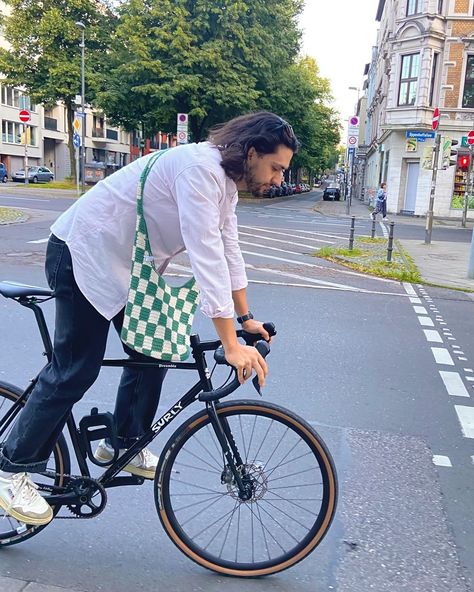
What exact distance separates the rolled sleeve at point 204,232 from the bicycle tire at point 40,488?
1007mm

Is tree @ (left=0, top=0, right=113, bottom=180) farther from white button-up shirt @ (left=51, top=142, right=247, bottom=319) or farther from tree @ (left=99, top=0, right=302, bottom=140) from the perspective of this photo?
white button-up shirt @ (left=51, top=142, right=247, bottom=319)

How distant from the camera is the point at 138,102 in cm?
3316

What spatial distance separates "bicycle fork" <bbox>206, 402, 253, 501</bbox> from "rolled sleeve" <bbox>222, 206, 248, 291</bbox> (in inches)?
A: 22.6

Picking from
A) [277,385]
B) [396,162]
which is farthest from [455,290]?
[396,162]

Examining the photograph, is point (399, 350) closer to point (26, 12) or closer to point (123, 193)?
point (123, 193)

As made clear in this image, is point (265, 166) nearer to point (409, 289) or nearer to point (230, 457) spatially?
point (230, 457)

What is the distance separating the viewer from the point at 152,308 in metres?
2.31

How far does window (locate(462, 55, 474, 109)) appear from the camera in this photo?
105 ft

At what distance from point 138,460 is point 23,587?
667mm

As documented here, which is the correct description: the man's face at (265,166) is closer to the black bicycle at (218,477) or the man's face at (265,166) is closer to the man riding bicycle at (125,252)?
the man riding bicycle at (125,252)

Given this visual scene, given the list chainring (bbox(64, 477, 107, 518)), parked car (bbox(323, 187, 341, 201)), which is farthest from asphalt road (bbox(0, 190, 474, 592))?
parked car (bbox(323, 187, 341, 201))

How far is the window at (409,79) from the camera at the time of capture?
32438 millimetres

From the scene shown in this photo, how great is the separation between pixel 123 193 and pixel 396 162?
113 ft

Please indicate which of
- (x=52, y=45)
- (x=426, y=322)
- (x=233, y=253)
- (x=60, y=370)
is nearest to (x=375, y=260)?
(x=426, y=322)
